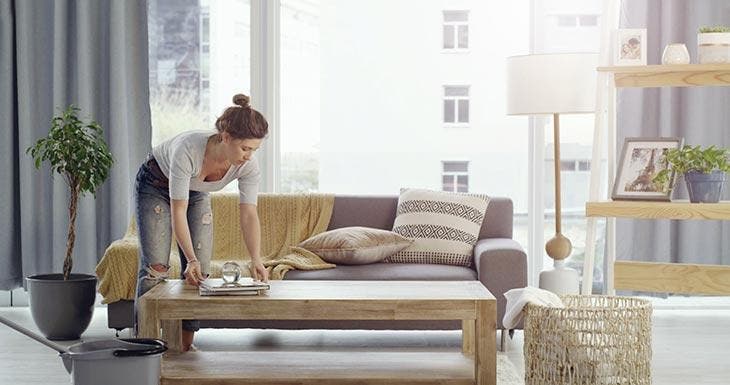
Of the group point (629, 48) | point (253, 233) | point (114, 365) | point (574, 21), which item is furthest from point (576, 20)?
point (114, 365)

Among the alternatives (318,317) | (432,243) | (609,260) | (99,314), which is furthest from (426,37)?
(318,317)

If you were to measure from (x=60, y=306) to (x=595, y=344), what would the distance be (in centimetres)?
281

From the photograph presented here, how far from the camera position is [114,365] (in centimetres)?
337

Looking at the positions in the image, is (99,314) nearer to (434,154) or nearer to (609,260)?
(434,154)

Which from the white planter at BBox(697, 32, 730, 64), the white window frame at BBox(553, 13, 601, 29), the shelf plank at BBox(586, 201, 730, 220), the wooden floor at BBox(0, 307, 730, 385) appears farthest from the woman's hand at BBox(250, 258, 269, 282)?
the white window frame at BBox(553, 13, 601, 29)

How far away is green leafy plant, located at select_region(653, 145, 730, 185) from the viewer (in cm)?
454

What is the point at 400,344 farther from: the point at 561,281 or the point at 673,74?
the point at 673,74

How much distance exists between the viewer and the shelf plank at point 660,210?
14.8 feet

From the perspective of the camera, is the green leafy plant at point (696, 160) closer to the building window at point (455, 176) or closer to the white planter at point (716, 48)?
the white planter at point (716, 48)

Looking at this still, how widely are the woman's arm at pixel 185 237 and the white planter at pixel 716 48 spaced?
232 centimetres

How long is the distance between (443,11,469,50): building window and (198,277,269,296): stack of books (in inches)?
111

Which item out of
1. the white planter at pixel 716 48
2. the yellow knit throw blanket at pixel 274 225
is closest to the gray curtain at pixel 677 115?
the white planter at pixel 716 48

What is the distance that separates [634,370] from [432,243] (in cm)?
178

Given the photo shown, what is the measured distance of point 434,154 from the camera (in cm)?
647
